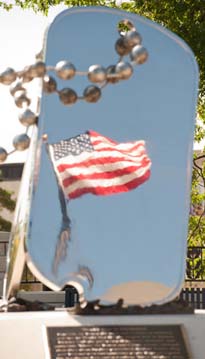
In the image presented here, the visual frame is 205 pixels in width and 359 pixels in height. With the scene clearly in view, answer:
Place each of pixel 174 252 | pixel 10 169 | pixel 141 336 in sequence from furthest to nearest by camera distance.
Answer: pixel 10 169, pixel 174 252, pixel 141 336

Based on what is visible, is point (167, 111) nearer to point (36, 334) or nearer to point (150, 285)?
point (150, 285)

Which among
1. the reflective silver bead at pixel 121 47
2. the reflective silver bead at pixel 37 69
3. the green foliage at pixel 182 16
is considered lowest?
the reflective silver bead at pixel 37 69

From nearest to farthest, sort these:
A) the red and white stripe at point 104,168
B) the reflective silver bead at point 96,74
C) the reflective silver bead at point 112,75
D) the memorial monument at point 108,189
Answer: the reflective silver bead at point 96,74 < the reflective silver bead at point 112,75 < the memorial monument at point 108,189 < the red and white stripe at point 104,168

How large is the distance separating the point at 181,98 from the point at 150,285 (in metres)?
2.08

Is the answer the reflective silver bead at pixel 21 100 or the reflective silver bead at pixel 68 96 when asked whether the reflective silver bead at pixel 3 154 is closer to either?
the reflective silver bead at pixel 21 100

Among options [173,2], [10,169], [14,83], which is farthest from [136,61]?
[10,169]

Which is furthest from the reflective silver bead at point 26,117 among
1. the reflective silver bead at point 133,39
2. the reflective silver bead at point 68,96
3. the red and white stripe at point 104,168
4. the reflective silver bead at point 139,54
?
the reflective silver bead at point 133,39

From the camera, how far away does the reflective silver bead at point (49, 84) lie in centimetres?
830

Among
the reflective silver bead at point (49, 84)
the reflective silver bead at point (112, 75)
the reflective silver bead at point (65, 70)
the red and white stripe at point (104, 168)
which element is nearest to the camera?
the reflective silver bead at point (65, 70)

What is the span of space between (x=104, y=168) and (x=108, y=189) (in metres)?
0.24

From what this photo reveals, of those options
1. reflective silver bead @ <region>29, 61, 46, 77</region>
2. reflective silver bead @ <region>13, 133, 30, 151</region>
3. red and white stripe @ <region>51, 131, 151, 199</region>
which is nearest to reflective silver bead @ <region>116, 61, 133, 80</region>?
reflective silver bead @ <region>29, 61, 46, 77</region>

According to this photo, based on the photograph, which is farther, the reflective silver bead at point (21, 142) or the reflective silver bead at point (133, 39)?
the reflective silver bead at point (133, 39)

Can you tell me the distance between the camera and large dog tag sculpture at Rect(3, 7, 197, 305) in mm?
8719

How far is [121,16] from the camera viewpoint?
9711 mm
